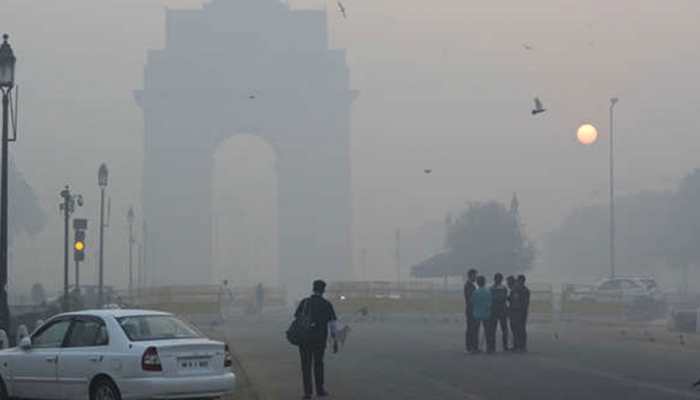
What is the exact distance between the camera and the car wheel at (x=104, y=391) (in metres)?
15.1

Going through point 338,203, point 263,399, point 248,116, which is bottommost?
point 263,399

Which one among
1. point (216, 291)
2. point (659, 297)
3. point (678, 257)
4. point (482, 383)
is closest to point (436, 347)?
point (482, 383)

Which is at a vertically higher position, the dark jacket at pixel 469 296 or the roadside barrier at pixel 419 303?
the dark jacket at pixel 469 296

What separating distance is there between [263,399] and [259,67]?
76.3m

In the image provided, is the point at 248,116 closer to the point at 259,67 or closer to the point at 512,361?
the point at 259,67

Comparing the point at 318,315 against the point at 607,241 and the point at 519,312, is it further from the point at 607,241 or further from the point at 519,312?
the point at 607,241

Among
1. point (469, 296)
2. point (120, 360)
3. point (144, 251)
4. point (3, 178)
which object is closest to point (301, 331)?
point (120, 360)

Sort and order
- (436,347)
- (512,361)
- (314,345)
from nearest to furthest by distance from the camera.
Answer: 1. (314,345)
2. (512,361)
3. (436,347)

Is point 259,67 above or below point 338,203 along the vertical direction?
above

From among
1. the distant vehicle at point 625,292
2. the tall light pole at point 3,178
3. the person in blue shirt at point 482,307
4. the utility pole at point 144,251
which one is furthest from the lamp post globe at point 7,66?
the utility pole at point 144,251

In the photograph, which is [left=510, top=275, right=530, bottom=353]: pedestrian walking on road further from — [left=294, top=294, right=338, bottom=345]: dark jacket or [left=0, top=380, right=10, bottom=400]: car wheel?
[left=0, top=380, right=10, bottom=400]: car wheel

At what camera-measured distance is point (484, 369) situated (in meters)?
22.0

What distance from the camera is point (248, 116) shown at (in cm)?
9588

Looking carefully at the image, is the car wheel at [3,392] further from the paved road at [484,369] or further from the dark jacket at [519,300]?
the dark jacket at [519,300]
